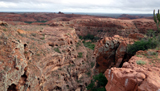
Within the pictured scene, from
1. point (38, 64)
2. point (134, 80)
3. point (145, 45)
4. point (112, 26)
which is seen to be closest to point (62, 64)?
point (38, 64)

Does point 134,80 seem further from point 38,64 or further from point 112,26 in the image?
point 112,26

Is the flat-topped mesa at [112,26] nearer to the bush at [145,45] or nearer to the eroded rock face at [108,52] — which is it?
the eroded rock face at [108,52]

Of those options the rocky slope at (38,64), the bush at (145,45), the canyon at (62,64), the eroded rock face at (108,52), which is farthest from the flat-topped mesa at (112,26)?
the bush at (145,45)

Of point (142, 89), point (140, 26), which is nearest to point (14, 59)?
point (142, 89)

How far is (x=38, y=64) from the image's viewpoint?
1072 centimetres

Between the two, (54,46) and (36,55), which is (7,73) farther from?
(54,46)

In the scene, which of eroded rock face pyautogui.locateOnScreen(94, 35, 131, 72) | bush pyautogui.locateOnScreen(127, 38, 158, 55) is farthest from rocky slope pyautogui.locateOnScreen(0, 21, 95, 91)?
bush pyautogui.locateOnScreen(127, 38, 158, 55)

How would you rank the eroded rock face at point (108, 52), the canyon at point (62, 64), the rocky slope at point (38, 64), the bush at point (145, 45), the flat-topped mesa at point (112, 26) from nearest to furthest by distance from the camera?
the canyon at point (62, 64), the rocky slope at point (38, 64), the bush at point (145, 45), the eroded rock face at point (108, 52), the flat-topped mesa at point (112, 26)

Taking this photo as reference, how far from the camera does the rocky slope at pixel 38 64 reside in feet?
24.0

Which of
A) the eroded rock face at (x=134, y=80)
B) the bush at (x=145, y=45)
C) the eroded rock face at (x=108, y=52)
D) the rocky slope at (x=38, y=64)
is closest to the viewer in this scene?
the eroded rock face at (x=134, y=80)

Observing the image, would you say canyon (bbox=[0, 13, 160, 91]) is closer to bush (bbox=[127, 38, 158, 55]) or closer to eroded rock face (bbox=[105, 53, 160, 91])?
eroded rock face (bbox=[105, 53, 160, 91])

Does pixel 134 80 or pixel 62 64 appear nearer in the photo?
pixel 134 80

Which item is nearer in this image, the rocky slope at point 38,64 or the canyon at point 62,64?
the canyon at point 62,64

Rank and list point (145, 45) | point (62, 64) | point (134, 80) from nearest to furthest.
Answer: point (134, 80), point (145, 45), point (62, 64)
